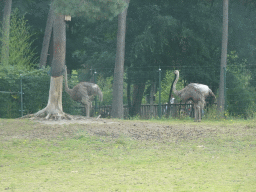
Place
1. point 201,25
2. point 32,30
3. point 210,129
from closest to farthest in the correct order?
point 210,129
point 201,25
point 32,30

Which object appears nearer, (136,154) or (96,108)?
(136,154)

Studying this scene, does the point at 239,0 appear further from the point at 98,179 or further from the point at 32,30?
the point at 98,179

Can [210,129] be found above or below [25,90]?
below

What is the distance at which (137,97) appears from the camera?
19203 mm

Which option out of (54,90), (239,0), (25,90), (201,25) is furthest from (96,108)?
(239,0)

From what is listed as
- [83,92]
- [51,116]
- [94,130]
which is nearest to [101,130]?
[94,130]

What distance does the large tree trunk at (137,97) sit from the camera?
1872cm

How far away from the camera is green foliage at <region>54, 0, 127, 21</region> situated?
461 inches

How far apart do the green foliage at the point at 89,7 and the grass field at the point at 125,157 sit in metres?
3.43

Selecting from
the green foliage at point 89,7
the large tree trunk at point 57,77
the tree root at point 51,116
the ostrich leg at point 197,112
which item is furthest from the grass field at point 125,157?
the green foliage at point 89,7

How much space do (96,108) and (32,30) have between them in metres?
11.5

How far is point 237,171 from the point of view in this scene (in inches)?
269

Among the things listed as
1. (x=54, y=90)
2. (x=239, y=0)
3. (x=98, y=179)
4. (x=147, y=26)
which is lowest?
(x=98, y=179)

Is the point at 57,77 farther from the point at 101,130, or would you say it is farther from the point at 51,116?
the point at 101,130
